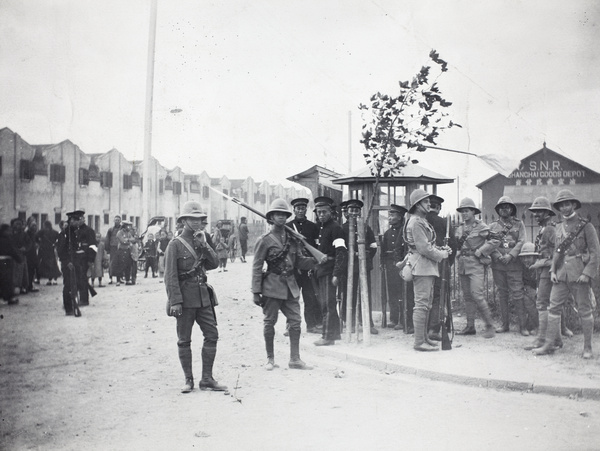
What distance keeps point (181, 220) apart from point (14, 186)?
1749mm

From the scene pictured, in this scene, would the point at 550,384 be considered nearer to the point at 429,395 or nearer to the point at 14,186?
the point at 429,395

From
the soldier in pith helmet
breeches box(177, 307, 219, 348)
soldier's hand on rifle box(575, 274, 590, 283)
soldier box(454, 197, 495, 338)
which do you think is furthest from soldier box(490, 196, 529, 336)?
breeches box(177, 307, 219, 348)

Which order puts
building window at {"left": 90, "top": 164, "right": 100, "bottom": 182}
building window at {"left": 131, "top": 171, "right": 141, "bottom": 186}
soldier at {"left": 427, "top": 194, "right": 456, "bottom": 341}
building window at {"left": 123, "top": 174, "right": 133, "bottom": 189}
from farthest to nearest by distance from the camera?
1. building window at {"left": 131, "top": 171, "right": 141, "bottom": 186}
2. building window at {"left": 123, "top": 174, "right": 133, "bottom": 189}
3. soldier at {"left": 427, "top": 194, "right": 456, "bottom": 341}
4. building window at {"left": 90, "top": 164, "right": 100, "bottom": 182}

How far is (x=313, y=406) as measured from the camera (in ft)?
17.7

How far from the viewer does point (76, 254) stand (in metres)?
10.5

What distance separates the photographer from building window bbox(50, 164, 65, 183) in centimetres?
620

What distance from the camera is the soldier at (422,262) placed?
7.49 m

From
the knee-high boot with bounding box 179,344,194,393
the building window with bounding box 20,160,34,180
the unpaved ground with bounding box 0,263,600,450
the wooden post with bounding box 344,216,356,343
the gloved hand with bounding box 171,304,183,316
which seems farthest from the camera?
the wooden post with bounding box 344,216,356,343

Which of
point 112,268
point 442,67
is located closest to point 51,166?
point 442,67

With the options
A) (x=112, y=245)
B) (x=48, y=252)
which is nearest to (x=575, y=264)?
(x=48, y=252)

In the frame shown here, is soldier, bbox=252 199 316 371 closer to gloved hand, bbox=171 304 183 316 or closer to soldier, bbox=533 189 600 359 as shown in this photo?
gloved hand, bbox=171 304 183 316

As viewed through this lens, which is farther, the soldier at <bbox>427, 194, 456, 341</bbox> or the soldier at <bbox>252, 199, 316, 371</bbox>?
the soldier at <bbox>427, 194, 456, 341</bbox>

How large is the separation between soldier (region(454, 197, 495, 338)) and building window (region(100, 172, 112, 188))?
5.56m

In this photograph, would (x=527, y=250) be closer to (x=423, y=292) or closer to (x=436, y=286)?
(x=436, y=286)
